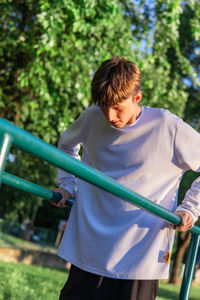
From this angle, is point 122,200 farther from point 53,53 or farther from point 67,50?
point 67,50

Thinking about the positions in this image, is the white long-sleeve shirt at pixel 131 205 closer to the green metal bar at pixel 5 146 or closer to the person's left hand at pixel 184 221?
the person's left hand at pixel 184 221

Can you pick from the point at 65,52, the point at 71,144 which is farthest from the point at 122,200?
the point at 65,52

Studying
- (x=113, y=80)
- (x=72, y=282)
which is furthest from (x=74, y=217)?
(x=113, y=80)

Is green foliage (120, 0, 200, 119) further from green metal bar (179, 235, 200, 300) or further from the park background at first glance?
green metal bar (179, 235, 200, 300)

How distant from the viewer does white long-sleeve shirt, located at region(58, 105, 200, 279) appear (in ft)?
5.97

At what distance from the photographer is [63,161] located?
3.87 feet

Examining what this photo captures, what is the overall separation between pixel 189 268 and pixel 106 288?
1.63 ft

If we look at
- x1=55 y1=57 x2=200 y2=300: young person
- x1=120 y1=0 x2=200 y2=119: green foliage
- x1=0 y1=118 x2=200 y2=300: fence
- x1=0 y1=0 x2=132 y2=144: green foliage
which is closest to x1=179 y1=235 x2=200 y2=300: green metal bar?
x1=55 y1=57 x2=200 y2=300: young person

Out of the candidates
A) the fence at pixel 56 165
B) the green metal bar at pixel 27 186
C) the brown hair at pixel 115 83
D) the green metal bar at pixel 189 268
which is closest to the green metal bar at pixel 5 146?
the fence at pixel 56 165

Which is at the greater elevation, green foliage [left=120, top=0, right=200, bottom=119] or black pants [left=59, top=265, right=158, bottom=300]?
green foliage [left=120, top=0, right=200, bottom=119]

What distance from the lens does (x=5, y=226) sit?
19.1m

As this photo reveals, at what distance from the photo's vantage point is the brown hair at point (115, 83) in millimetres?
1762

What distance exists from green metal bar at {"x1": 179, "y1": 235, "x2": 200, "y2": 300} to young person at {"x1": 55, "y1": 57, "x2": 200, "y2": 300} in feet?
0.97

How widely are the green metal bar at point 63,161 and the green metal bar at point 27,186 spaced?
370 millimetres
